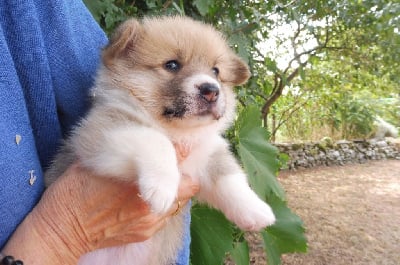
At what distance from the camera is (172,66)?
51.3 inches

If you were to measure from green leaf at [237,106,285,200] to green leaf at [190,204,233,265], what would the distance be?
0.70 ft

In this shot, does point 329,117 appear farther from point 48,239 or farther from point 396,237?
point 48,239

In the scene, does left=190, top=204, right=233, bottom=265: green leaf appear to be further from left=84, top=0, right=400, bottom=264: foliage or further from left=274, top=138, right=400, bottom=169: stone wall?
left=274, top=138, right=400, bottom=169: stone wall

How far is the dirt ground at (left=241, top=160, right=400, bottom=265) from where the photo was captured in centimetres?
499

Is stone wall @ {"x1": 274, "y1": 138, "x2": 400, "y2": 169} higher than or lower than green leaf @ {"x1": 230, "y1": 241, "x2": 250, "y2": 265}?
lower

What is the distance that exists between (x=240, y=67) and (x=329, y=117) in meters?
9.35

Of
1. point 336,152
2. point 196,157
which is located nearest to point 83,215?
point 196,157

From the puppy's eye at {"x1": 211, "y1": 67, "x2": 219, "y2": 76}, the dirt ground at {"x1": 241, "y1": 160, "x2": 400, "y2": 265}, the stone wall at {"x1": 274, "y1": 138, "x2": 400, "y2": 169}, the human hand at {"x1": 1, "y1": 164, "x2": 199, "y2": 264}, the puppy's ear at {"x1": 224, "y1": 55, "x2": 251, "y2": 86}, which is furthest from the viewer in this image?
the stone wall at {"x1": 274, "y1": 138, "x2": 400, "y2": 169}

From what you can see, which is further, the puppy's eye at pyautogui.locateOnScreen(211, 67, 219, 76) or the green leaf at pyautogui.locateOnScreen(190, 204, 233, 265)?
the green leaf at pyautogui.locateOnScreen(190, 204, 233, 265)

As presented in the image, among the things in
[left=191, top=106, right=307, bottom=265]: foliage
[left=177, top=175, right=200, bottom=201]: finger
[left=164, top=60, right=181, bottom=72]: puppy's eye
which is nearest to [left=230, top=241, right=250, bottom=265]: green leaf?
[left=191, top=106, right=307, bottom=265]: foliage

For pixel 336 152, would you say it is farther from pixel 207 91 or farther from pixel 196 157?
pixel 207 91

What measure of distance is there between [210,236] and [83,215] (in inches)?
31.5

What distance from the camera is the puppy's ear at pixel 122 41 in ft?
4.23

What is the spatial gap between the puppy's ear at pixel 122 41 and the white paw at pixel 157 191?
1.58 ft
